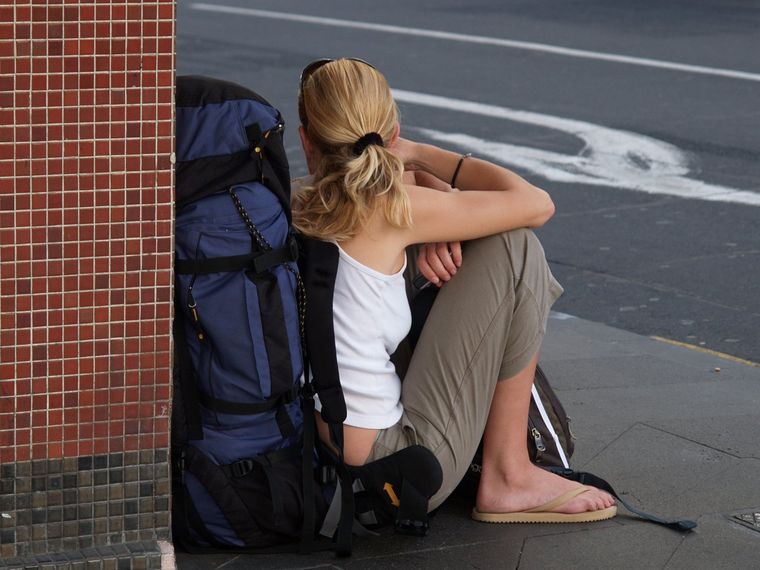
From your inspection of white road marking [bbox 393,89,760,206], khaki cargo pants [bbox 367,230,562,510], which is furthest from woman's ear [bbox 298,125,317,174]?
white road marking [bbox 393,89,760,206]

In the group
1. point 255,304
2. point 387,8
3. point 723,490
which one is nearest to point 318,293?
point 255,304

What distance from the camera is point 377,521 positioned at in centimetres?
362

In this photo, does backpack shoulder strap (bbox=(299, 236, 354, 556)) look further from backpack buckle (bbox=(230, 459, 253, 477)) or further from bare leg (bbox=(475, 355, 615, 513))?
bare leg (bbox=(475, 355, 615, 513))

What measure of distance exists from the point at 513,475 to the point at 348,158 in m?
1.03

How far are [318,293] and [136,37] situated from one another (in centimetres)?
83

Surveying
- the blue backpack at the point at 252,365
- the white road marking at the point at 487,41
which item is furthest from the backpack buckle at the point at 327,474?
the white road marking at the point at 487,41

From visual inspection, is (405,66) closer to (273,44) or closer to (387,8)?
(273,44)

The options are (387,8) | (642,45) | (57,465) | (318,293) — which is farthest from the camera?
(387,8)

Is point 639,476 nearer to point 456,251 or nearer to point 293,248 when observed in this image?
point 456,251

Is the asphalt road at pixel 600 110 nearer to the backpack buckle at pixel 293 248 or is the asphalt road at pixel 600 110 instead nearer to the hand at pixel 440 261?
the hand at pixel 440 261

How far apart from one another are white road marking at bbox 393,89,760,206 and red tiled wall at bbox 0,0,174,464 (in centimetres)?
628

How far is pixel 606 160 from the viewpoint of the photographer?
994 cm

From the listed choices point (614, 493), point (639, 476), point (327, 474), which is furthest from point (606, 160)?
point (327, 474)

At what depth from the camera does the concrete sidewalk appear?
11.5ft
